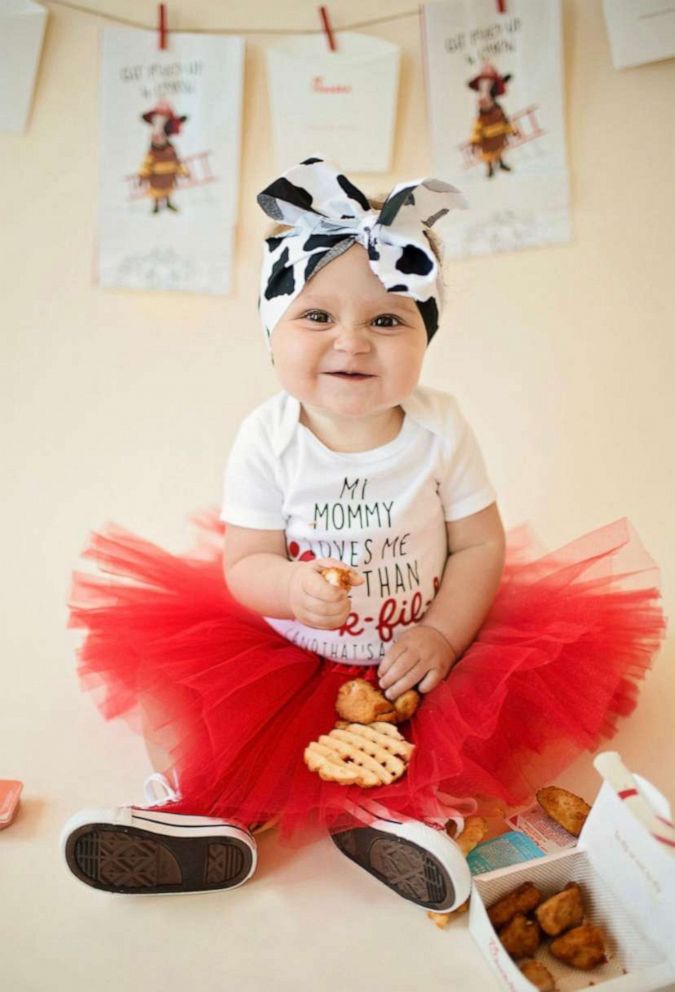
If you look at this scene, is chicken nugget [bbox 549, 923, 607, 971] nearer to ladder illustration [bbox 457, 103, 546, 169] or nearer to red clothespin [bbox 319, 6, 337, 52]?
ladder illustration [bbox 457, 103, 546, 169]

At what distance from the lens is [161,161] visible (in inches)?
72.4

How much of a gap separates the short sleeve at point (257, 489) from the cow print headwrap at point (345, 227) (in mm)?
144

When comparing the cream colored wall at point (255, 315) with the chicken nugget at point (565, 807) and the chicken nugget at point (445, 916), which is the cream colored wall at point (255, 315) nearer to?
the chicken nugget at point (565, 807)

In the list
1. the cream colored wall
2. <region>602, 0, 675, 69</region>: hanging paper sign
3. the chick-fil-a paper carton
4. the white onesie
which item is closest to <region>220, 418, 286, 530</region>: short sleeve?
the white onesie

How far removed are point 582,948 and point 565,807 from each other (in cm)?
17

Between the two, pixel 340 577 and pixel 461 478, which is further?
pixel 461 478

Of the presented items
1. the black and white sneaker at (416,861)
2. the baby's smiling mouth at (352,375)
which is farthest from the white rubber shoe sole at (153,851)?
the baby's smiling mouth at (352,375)

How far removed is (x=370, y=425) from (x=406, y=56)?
1.01 m

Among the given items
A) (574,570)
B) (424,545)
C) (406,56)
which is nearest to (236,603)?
(424,545)

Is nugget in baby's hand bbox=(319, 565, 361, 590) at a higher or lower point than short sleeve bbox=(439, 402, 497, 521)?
lower

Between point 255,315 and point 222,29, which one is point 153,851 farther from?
point 222,29

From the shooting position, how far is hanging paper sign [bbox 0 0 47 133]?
1.76 metres

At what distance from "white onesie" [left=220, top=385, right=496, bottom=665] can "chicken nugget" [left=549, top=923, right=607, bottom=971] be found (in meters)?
0.37

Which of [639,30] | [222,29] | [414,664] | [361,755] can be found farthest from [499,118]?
[361,755]
